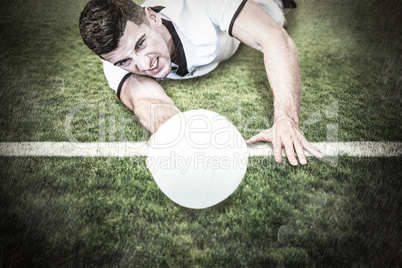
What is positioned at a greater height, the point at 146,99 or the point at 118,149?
the point at 146,99

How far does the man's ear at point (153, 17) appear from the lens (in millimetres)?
1777

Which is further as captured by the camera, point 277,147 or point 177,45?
point 177,45

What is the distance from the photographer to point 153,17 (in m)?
1.80

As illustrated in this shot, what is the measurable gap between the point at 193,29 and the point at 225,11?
0.26 m

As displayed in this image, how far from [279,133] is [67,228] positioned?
46.7 inches

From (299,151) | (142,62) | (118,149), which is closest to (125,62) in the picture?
(142,62)

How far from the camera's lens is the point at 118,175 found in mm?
1588

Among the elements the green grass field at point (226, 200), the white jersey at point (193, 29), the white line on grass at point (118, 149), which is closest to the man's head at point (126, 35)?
the white jersey at point (193, 29)

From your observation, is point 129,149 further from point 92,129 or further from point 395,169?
point 395,169

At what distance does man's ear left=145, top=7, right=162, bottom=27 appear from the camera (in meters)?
1.78

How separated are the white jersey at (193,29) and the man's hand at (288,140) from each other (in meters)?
0.82

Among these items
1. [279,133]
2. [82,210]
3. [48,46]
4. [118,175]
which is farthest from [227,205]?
[48,46]

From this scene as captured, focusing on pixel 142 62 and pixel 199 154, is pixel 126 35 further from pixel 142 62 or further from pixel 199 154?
pixel 199 154

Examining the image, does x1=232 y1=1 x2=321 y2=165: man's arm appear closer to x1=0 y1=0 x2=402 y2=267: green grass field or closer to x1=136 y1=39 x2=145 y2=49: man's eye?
x1=0 y1=0 x2=402 y2=267: green grass field
